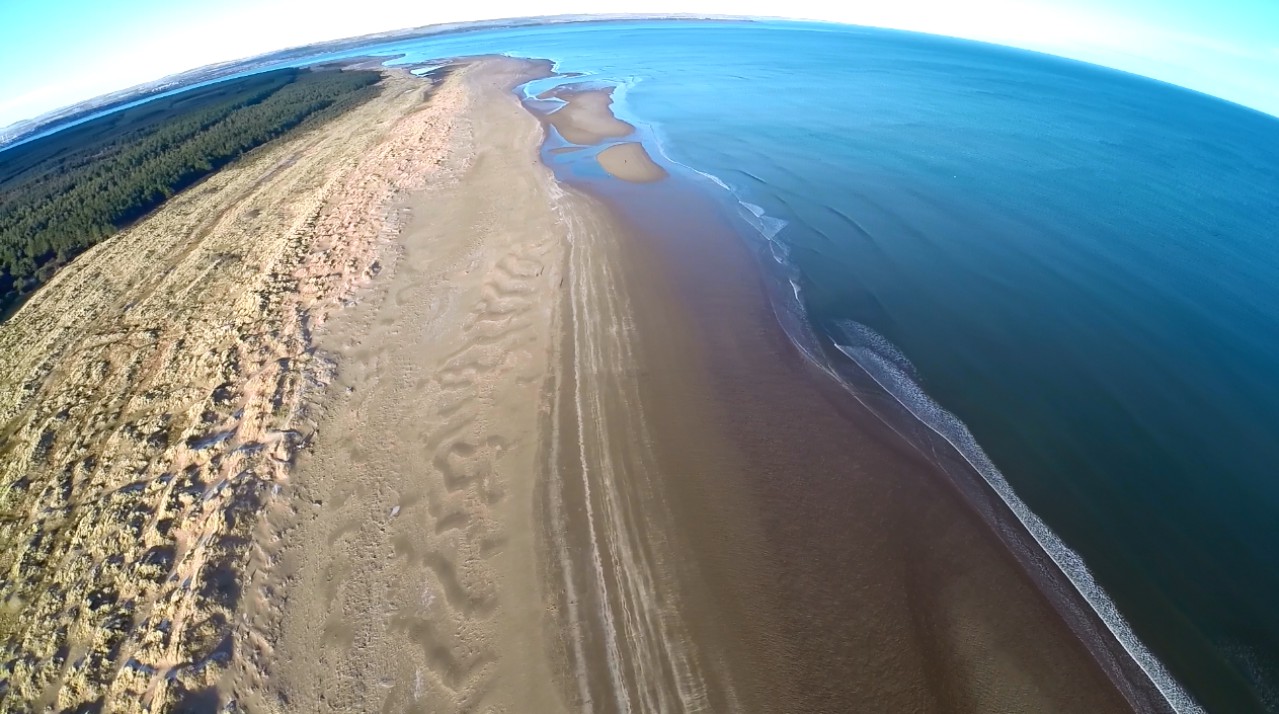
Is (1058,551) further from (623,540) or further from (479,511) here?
(479,511)

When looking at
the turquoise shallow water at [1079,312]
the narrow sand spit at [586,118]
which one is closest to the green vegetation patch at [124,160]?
the narrow sand spit at [586,118]

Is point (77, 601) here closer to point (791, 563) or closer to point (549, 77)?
point (791, 563)

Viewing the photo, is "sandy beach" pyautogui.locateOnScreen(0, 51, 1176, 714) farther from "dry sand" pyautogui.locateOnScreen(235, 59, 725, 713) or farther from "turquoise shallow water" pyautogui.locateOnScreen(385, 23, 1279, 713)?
"turquoise shallow water" pyautogui.locateOnScreen(385, 23, 1279, 713)

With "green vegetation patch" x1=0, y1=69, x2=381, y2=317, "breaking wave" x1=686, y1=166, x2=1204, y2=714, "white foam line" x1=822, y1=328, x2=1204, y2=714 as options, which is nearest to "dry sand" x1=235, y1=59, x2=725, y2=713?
"breaking wave" x1=686, y1=166, x2=1204, y2=714

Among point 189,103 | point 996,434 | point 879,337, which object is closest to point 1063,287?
point 879,337

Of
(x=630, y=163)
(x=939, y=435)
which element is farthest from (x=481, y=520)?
(x=630, y=163)

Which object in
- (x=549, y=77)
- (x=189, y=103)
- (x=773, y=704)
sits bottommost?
(x=773, y=704)
